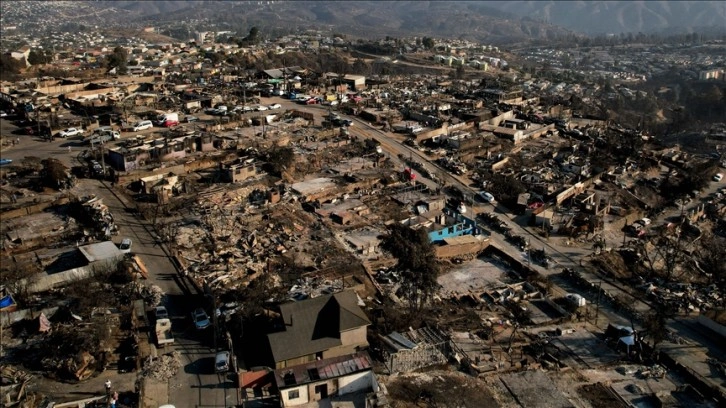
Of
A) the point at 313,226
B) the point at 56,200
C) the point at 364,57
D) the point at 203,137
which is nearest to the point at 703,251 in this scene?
the point at 313,226

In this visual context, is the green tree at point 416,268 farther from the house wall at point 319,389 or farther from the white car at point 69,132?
the white car at point 69,132

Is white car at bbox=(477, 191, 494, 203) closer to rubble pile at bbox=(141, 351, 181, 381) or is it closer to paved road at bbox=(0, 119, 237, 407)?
paved road at bbox=(0, 119, 237, 407)

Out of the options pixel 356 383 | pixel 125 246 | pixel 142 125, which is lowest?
pixel 356 383

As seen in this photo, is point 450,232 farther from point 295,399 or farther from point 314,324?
point 295,399

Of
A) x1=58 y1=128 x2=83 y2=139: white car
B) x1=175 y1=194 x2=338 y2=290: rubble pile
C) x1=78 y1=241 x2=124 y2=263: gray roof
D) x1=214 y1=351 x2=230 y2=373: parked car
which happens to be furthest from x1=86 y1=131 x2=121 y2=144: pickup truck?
x1=214 y1=351 x2=230 y2=373: parked car

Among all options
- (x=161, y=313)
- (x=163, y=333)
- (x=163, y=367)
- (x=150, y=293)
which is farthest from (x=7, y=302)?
(x=163, y=367)

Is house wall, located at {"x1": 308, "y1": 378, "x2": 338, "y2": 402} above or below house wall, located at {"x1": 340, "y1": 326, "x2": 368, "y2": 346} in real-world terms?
below
